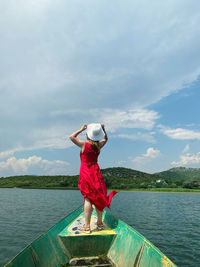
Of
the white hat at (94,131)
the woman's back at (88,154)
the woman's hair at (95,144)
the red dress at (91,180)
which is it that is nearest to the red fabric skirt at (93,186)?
the red dress at (91,180)

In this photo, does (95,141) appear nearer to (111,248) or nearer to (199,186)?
(111,248)

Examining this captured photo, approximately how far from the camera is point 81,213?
322 inches

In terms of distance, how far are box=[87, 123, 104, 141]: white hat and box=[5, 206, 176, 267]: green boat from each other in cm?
253

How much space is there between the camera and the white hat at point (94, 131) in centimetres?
507

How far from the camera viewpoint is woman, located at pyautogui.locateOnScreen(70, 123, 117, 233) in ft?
16.6

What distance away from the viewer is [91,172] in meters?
5.21

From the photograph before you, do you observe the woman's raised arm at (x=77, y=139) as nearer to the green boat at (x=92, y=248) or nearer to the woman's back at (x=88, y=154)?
the woman's back at (x=88, y=154)

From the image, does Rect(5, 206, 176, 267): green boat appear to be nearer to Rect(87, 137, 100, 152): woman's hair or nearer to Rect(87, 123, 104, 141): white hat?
Rect(87, 137, 100, 152): woman's hair

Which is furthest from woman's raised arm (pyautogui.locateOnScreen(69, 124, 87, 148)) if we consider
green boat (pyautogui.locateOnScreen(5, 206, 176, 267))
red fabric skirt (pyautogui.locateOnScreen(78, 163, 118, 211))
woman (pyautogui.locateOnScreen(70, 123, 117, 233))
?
green boat (pyautogui.locateOnScreen(5, 206, 176, 267))

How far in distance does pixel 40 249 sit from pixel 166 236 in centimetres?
1017

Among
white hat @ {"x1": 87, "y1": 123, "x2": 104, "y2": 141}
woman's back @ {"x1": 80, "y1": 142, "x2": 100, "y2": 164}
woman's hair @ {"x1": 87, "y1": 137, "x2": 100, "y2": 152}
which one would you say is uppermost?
white hat @ {"x1": 87, "y1": 123, "x2": 104, "y2": 141}

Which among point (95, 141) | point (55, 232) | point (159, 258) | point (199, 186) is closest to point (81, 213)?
point (55, 232)

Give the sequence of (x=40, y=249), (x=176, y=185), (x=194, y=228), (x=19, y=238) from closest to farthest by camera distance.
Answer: (x=40, y=249), (x=19, y=238), (x=194, y=228), (x=176, y=185)

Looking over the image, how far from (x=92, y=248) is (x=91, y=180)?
1.76 m
